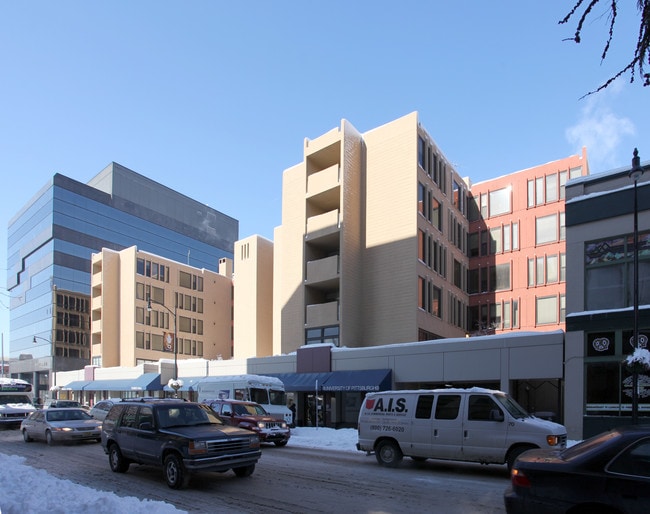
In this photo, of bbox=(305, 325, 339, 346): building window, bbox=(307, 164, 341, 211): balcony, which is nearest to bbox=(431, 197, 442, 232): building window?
bbox=(307, 164, 341, 211): balcony

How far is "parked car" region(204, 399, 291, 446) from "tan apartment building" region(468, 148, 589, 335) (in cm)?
3061

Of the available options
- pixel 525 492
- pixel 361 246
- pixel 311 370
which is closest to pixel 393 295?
pixel 361 246

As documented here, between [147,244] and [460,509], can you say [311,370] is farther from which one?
[147,244]

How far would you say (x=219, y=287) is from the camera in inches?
3088

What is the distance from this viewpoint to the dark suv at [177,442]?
11.0m

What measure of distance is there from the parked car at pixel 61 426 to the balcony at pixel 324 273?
63.1 feet

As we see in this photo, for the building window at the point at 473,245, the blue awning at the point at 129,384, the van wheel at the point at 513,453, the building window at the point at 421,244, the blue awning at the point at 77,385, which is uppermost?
the building window at the point at 473,245

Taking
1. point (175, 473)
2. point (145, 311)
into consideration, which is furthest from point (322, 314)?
point (145, 311)

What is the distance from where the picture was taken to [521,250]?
162 ft

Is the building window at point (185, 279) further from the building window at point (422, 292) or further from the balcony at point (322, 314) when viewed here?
the building window at point (422, 292)

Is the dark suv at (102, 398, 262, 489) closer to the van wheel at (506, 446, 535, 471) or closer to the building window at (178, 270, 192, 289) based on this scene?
the van wheel at (506, 446, 535, 471)

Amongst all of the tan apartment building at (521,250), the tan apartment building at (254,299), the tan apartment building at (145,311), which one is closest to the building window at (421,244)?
the tan apartment building at (521,250)

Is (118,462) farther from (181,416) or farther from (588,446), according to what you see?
(588,446)

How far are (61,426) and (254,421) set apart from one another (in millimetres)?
6643
